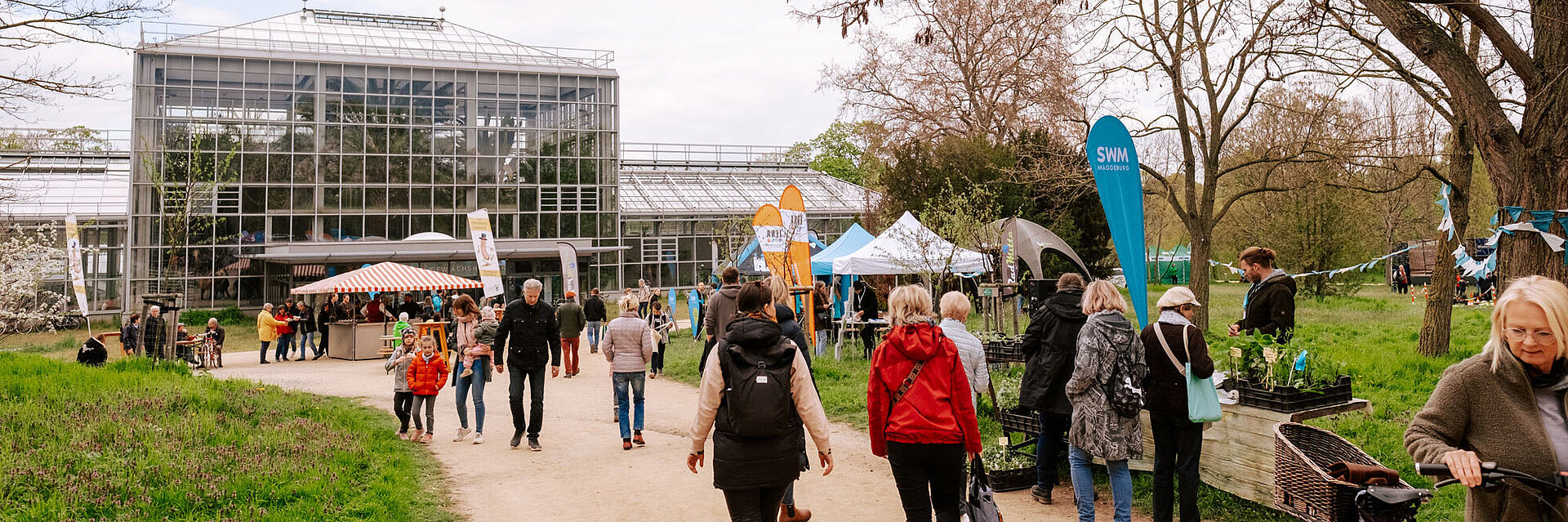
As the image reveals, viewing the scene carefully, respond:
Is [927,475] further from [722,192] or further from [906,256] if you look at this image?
[722,192]

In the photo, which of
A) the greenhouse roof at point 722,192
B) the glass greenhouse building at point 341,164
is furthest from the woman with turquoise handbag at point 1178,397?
the greenhouse roof at point 722,192

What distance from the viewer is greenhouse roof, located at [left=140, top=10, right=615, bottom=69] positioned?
33.5 meters

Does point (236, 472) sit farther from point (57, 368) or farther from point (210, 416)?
point (57, 368)

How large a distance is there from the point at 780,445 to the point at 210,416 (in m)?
6.38

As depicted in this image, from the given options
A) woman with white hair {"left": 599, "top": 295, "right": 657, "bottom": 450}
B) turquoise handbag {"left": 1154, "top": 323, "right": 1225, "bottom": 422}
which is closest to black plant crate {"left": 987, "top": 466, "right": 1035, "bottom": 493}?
turquoise handbag {"left": 1154, "top": 323, "right": 1225, "bottom": 422}

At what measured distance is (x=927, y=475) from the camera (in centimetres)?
476

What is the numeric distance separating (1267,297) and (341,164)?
33.7 m

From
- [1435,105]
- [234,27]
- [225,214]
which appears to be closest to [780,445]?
[1435,105]

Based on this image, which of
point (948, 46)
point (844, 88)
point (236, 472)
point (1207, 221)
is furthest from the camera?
point (844, 88)

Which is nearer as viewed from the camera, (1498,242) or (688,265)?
(1498,242)

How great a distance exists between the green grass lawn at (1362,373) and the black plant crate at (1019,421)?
753 millimetres

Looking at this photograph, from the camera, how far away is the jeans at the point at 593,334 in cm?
1992

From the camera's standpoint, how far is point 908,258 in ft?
53.3

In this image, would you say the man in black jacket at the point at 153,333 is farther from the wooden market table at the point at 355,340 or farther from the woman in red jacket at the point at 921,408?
the woman in red jacket at the point at 921,408
